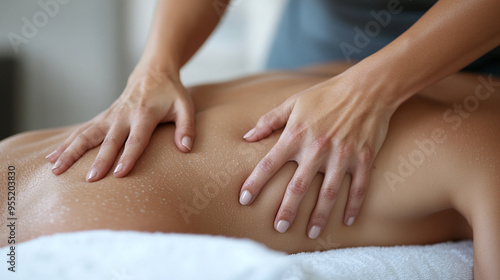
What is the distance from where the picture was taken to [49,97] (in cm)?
262

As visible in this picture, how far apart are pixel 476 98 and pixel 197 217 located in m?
0.58

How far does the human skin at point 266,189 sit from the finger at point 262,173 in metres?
0.02

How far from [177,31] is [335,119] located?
46 centimetres

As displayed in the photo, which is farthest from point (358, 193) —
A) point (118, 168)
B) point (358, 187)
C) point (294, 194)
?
point (118, 168)

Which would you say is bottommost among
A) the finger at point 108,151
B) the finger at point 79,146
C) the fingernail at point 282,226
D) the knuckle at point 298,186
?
the fingernail at point 282,226

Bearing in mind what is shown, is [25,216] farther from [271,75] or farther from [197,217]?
[271,75]

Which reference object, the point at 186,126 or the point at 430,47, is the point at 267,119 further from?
the point at 430,47

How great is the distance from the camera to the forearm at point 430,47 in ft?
2.48

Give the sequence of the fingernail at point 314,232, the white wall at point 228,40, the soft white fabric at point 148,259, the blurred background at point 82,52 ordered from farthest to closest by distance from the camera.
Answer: the white wall at point 228,40, the blurred background at point 82,52, the fingernail at point 314,232, the soft white fabric at point 148,259

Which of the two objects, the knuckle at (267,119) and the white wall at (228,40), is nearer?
the knuckle at (267,119)

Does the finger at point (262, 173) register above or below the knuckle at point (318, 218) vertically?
above

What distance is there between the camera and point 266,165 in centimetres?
71

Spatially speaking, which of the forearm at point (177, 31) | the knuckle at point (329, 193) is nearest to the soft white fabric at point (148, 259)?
the knuckle at point (329, 193)

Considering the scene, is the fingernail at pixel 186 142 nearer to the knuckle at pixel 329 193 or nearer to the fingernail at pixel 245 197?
the fingernail at pixel 245 197
